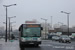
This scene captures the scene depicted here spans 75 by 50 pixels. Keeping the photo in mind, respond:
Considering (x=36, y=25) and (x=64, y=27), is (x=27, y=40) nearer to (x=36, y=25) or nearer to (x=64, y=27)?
(x=36, y=25)

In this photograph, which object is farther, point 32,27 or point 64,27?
point 64,27

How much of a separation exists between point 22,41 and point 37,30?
2.41 m

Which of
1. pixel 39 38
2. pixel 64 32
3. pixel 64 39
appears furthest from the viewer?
pixel 64 32

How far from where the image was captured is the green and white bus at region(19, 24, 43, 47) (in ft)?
91.9

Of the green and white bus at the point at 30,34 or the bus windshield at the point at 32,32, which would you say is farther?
the bus windshield at the point at 32,32

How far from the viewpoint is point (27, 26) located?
28641mm

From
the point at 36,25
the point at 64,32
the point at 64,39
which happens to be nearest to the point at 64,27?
the point at 64,32

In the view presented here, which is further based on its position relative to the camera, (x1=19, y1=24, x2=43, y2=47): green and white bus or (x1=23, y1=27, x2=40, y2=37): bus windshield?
(x1=23, y1=27, x2=40, y2=37): bus windshield

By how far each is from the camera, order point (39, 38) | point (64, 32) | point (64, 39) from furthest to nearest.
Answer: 1. point (64, 32)
2. point (64, 39)
3. point (39, 38)

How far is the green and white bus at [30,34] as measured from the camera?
28016 millimetres

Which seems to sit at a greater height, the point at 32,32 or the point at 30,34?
the point at 32,32

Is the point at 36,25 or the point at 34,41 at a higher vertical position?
the point at 36,25

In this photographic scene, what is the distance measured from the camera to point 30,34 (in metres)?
28.3

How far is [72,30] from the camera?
14112 centimetres
